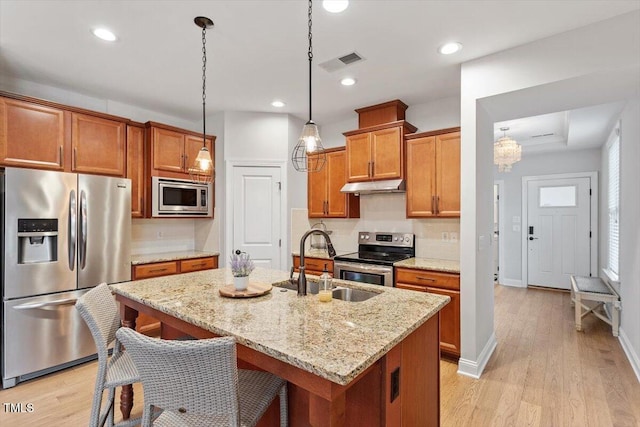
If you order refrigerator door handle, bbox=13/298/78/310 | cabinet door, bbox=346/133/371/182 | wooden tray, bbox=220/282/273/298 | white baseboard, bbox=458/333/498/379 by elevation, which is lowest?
white baseboard, bbox=458/333/498/379

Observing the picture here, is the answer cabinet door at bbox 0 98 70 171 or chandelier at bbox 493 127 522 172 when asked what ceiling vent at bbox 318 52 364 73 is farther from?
chandelier at bbox 493 127 522 172

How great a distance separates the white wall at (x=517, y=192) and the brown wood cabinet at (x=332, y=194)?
3.58 meters

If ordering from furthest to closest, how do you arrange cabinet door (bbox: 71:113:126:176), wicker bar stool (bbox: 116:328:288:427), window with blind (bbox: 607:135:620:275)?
window with blind (bbox: 607:135:620:275) < cabinet door (bbox: 71:113:126:176) < wicker bar stool (bbox: 116:328:288:427)

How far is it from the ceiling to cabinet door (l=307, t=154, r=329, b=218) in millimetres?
1126

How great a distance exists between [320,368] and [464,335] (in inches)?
87.9

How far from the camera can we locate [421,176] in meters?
3.52

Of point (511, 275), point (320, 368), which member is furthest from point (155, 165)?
point (511, 275)

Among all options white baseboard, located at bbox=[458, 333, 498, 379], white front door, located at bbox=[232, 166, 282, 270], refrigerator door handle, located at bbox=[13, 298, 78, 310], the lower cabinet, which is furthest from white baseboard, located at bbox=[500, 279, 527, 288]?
refrigerator door handle, located at bbox=[13, 298, 78, 310]

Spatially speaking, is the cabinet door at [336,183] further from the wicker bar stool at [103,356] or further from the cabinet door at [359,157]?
the wicker bar stool at [103,356]

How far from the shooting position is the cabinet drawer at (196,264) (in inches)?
152

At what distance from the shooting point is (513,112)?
3.02m

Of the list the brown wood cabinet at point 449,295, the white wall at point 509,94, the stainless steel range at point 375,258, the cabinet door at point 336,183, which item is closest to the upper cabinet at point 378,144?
the cabinet door at point 336,183

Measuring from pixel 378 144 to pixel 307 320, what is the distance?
2.72 metres

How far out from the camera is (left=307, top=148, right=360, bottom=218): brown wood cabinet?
4.25m
